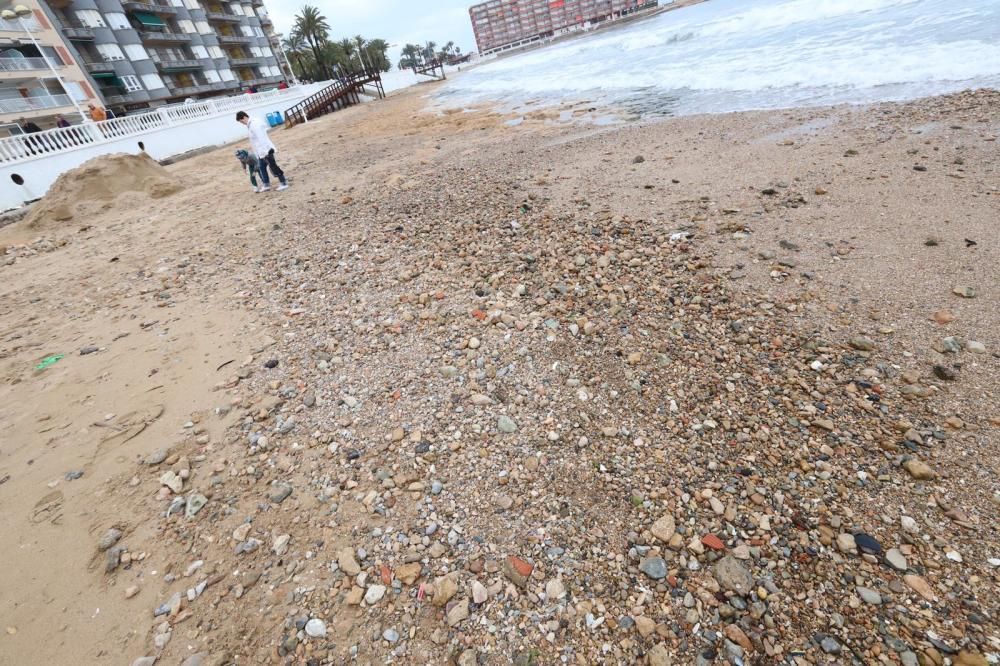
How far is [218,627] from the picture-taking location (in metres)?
2.25

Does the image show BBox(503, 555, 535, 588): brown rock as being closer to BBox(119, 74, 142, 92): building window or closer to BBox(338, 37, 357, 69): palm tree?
BBox(119, 74, 142, 92): building window

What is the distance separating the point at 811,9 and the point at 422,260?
30960 mm

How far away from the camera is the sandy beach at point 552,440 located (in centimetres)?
212

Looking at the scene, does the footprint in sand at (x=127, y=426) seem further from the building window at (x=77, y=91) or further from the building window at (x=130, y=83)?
the building window at (x=130, y=83)

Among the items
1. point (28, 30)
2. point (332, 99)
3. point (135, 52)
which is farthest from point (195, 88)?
point (28, 30)

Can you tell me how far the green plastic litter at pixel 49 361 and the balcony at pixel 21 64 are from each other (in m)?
43.7

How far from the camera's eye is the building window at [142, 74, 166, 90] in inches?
1644

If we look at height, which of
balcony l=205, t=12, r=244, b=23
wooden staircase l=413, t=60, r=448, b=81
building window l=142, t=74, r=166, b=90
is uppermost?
balcony l=205, t=12, r=244, b=23

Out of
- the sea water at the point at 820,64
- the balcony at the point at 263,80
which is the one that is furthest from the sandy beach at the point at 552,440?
the balcony at the point at 263,80

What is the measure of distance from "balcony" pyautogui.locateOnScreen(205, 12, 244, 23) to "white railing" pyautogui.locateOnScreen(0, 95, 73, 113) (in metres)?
27.2

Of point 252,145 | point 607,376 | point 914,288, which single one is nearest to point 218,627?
point 607,376

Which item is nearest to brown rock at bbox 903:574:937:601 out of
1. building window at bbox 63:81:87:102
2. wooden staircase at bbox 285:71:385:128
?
wooden staircase at bbox 285:71:385:128

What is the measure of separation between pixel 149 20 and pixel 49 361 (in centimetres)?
5967

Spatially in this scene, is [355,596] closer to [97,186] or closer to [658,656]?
[658,656]
